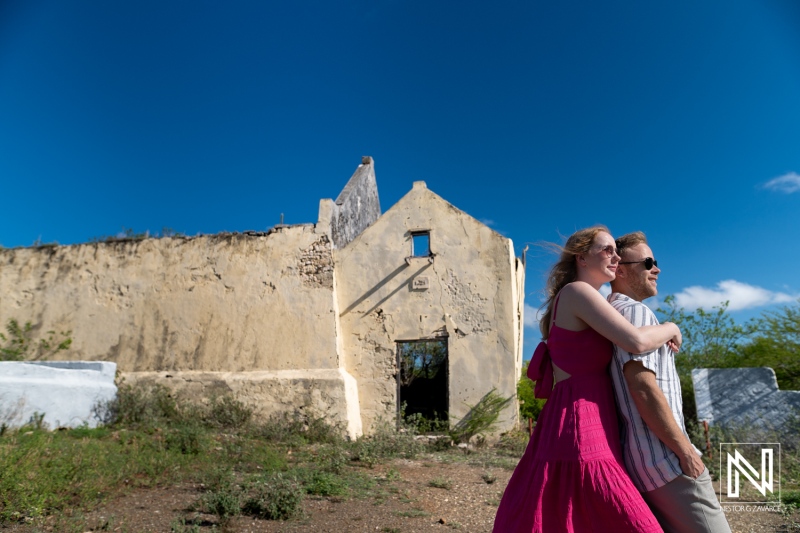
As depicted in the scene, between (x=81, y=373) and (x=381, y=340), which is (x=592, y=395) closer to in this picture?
(x=381, y=340)

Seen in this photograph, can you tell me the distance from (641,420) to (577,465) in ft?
0.85

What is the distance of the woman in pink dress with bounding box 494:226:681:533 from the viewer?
1666mm

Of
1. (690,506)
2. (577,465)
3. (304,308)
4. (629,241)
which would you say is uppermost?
Result: (304,308)

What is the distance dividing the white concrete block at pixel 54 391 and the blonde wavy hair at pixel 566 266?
29.6 ft

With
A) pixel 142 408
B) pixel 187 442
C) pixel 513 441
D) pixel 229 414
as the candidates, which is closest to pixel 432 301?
pixel 513 441

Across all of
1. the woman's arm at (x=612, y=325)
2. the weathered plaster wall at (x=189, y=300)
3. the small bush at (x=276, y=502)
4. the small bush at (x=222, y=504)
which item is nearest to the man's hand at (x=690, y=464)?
the woman's arm at (x=612, y=325)

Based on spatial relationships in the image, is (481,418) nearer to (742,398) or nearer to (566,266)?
(742,398)

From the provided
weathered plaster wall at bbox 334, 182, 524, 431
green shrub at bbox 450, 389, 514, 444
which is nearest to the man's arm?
green shrub at bbox 450, 389, 514, 444

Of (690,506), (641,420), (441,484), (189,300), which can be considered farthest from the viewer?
(189,300)

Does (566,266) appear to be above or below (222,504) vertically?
above

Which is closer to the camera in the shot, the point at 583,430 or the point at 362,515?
the point at 583,430

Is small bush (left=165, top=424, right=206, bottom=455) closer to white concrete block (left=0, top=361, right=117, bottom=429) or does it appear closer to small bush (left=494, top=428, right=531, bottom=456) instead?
white concrete block (left=0, top=361, right=117, bottom=429)

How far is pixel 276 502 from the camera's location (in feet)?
15.0

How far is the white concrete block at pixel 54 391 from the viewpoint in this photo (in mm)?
8344
